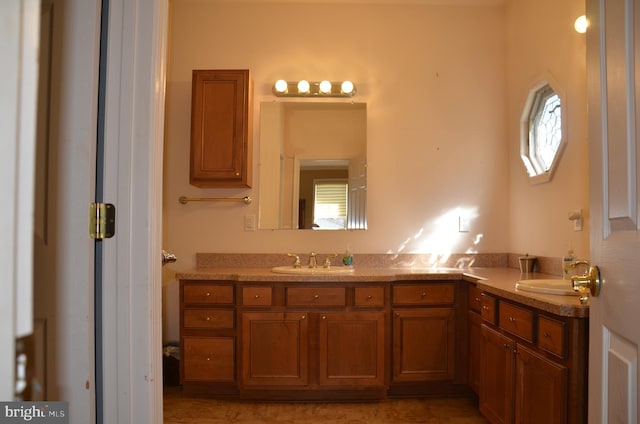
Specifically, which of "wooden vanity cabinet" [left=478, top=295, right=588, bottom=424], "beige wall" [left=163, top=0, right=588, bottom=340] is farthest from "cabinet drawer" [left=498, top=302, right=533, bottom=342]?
"beige wall" [left=163, top=0, right=588, bottom=340]

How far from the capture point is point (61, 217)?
934 millimetres

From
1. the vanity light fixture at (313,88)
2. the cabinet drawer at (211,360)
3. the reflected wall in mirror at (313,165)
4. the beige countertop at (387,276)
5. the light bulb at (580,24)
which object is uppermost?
the light bulb at (580,24)

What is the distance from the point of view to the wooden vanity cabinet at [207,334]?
267 cm

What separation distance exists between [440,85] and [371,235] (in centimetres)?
129

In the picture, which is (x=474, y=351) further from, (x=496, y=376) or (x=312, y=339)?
(x=312, y=339)

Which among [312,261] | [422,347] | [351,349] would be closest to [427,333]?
[422,347]

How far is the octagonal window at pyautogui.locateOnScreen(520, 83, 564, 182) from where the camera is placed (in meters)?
2.61

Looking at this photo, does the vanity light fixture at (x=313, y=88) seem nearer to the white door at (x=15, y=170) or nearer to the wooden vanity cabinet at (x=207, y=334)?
the wooden vanity cabinet at (x=207, y=334)

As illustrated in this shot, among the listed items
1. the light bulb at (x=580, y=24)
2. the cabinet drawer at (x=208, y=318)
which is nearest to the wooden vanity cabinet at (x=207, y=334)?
the cabinet drawer at (x=208, y=318)

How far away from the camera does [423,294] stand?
2719mm

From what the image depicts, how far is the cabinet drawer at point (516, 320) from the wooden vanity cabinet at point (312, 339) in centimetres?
79

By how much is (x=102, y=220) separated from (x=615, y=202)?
116 centimetres

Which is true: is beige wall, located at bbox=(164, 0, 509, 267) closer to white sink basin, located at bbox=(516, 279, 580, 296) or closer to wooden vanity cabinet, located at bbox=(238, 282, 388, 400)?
wooden vanity cabinet, located at bbox=(238, 282, 388, 400)

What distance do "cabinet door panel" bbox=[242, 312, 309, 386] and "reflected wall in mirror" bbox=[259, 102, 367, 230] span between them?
779 mm
